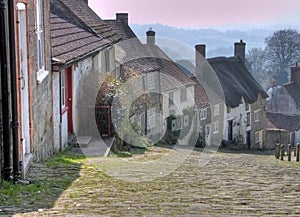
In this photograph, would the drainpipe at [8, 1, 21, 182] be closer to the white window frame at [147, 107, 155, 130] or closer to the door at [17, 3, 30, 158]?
the door at [17, 3, 30, 158]

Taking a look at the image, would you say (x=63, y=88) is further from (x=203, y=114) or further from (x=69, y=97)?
(x=203, y=114)

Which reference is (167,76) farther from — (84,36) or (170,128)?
(84,36)

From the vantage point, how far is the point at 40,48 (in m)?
12.3

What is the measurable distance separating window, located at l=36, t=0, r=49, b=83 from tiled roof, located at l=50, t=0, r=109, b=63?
1438mm

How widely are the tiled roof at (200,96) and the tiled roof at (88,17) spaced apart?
591 inches

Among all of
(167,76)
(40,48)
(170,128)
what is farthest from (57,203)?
(167,76)

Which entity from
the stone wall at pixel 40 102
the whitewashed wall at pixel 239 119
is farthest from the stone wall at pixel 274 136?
the stone wall at pixel 40 102

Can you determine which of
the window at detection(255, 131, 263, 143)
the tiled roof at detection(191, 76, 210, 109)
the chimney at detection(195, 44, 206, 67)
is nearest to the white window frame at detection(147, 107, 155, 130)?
the tiled roof at detection(191, 76, 210, 109)

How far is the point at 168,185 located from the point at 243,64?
4574cm

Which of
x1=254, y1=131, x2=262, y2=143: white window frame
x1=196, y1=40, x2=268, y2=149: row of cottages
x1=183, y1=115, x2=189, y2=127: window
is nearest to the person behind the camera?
x1=183, y1=115, x2=189, y2=127: window

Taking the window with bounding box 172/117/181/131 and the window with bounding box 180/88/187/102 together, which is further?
the window with bounding box 180/88/187/102

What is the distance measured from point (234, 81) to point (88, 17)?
82.1 ft

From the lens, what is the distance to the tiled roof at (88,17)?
2434 centimetres

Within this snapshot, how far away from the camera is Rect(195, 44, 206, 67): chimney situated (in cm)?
4497
